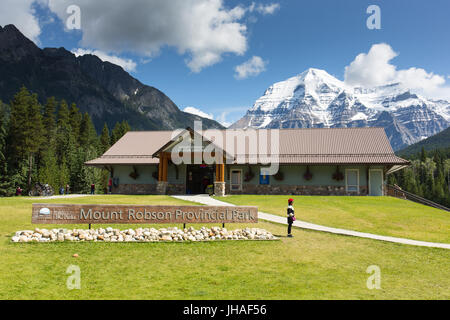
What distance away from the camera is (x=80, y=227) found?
1461 cm

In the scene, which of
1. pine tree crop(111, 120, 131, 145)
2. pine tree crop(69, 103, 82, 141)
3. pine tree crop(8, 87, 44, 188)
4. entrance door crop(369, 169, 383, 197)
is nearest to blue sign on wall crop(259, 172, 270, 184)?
entrance door crop(369, 169, 383, 197)

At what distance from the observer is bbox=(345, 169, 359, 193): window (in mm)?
31158

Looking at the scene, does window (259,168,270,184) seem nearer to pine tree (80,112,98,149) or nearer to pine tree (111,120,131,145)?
pine tree (111,120,131,145)

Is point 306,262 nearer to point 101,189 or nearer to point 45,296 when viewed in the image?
point 45,296

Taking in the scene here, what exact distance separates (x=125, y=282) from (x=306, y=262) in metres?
5.18

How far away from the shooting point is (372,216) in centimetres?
1970

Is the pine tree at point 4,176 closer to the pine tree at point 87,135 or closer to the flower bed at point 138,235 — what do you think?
the pine tree at point 87,135

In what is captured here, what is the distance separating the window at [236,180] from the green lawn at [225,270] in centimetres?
1959

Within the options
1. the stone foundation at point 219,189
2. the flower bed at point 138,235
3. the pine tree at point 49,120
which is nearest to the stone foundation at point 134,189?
the stone foundation at point 219,189

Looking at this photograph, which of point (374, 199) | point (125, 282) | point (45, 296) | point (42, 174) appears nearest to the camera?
point (45, 296)

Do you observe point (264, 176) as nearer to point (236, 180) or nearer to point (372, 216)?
point (236, 180)

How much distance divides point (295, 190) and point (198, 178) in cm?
952

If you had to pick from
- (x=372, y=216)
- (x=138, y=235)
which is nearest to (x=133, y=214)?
(x=138, y=235)
